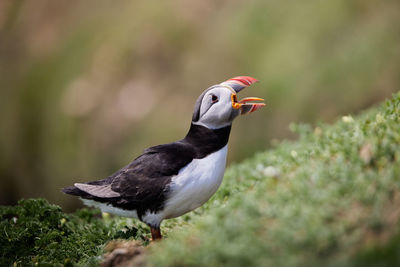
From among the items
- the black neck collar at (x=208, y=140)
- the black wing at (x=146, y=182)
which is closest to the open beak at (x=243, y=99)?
the black neck collar at (x=208, y=140)

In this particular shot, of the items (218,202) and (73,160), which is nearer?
(218,202)

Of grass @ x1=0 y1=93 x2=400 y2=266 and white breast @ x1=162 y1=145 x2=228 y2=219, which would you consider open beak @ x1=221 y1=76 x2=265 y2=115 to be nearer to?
white breast @ x1=162 y1=145 x2=228 y2=219

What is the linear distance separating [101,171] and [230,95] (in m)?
7.65

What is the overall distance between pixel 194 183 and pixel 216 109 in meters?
0.74

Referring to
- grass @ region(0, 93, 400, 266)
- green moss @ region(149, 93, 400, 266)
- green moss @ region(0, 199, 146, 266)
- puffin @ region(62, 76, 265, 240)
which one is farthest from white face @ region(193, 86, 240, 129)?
green moss @ region(0, 199, 146, 266)

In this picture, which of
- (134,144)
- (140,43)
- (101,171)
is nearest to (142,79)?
(140,43)

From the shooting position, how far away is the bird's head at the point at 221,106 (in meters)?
4.32

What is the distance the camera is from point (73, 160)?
11.7 metres

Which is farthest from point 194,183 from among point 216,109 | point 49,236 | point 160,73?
point 160,73

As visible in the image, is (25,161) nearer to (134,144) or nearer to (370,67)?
(134,144)

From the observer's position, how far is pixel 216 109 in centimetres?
432

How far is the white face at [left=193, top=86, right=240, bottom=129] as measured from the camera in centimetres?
432

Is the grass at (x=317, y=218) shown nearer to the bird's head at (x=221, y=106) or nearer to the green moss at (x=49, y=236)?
the green moss at (x=49, y=236)

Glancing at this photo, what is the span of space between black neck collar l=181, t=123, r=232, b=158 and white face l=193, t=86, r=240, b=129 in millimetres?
49
